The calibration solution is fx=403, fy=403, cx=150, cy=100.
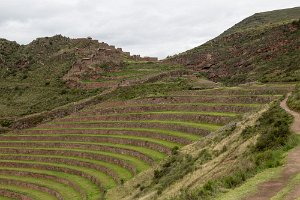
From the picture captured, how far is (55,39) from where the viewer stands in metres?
82.1

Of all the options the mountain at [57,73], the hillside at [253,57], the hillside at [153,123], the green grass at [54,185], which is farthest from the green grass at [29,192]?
the hillside at [253,57]

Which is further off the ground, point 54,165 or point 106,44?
point 106,44

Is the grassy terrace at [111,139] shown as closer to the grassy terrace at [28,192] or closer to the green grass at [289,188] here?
the grassy terrace at [28,192]

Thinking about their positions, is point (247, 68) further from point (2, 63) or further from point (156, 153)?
point (2, 63)

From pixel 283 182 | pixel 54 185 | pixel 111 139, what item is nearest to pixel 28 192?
pixel 54 185

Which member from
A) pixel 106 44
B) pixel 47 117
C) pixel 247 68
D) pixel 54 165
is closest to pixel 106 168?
pixel 54 165

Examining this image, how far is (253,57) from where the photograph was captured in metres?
49.2

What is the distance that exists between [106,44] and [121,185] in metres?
51.6

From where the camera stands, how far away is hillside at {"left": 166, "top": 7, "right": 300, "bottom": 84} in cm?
3994

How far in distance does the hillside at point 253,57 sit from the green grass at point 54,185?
1956 centimetres

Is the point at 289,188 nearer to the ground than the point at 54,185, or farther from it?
farther from it

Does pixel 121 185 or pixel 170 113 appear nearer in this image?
pixel 121 185

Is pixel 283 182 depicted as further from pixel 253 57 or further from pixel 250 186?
pixel 253 57

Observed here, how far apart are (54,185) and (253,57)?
30547mm
